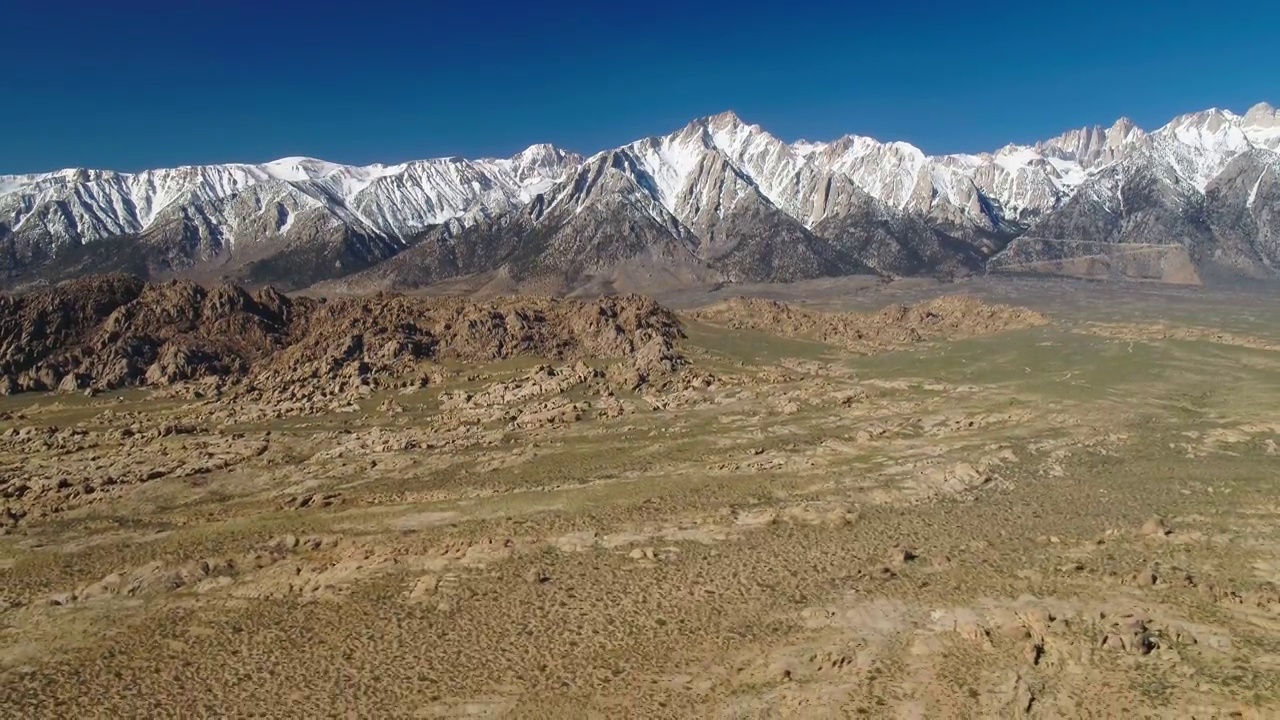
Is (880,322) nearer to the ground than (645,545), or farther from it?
Result: farther from it

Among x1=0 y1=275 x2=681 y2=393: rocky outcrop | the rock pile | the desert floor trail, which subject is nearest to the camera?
the desert floor trail

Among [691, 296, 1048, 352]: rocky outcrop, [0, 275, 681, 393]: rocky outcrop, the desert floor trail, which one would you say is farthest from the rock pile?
the desert floor trail

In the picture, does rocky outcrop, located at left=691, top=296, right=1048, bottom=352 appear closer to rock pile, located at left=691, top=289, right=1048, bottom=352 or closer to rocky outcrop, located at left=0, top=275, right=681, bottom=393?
rock pile, located at left=691, top=289, right=1048, bottom=352

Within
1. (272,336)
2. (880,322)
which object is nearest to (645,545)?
(272,336)

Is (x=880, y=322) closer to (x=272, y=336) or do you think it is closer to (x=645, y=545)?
(x=272, y=336)

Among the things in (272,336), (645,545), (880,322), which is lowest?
(645,545)

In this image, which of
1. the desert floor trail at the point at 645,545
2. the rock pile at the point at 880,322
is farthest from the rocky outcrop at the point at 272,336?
the rock pile at the point at 880,322

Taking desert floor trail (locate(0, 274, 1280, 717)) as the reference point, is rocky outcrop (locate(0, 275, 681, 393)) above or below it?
above

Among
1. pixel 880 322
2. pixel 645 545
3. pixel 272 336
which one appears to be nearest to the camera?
pixel 645 545

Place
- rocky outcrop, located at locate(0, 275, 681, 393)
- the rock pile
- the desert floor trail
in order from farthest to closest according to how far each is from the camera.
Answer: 1. the rock pile
2. rocky outcrop, located at locate(0, 275, 681, 393)
3. the desert floor trail

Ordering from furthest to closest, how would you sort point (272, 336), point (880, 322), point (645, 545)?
point (880, 322) → point (272, 336) → point (645, 545)
